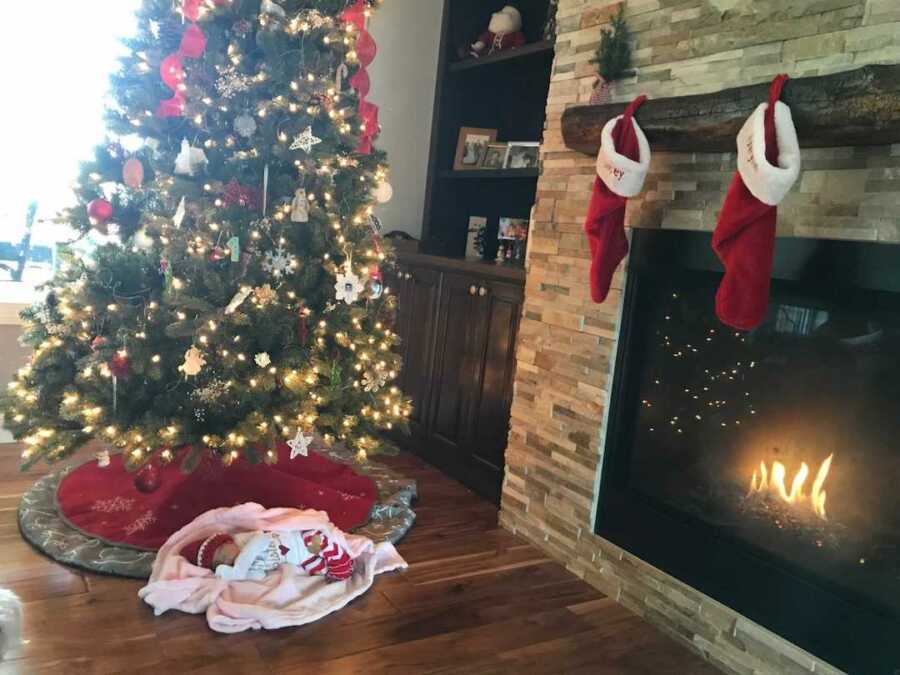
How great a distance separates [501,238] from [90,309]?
1663mm

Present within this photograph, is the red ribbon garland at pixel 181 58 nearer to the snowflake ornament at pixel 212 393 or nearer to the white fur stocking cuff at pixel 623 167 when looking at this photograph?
the snowflake ornament at pixel 212 393

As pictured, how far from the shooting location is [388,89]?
3688 mm

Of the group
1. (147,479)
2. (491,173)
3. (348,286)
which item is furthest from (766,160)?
(147,479)

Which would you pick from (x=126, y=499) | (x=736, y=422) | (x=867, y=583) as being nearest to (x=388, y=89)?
(x=126, y=499)

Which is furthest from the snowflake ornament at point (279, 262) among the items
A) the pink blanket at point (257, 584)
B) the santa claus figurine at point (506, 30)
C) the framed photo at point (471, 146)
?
the santa claus figurine at point (506, 30)

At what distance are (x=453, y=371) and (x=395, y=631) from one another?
1.28 m

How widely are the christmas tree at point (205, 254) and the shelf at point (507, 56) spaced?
82cm

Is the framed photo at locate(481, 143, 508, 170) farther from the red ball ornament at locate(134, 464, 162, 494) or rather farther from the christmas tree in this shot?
the red ball ornament at locate(134, 464, 162, 494)

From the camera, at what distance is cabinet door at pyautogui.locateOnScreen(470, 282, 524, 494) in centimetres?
262

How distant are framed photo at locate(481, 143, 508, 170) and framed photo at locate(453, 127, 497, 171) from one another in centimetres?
2

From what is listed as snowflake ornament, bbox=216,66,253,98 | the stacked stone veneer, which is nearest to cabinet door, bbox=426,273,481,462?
the stacked stone veneer

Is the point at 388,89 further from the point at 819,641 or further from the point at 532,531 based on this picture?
the point at 819,641

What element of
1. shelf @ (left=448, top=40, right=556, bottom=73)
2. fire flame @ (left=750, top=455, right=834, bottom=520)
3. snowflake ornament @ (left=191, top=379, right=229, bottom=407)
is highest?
shelf @ (left=448, top=40, right=556, bottom=73)

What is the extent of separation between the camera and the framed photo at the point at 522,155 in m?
3.04
